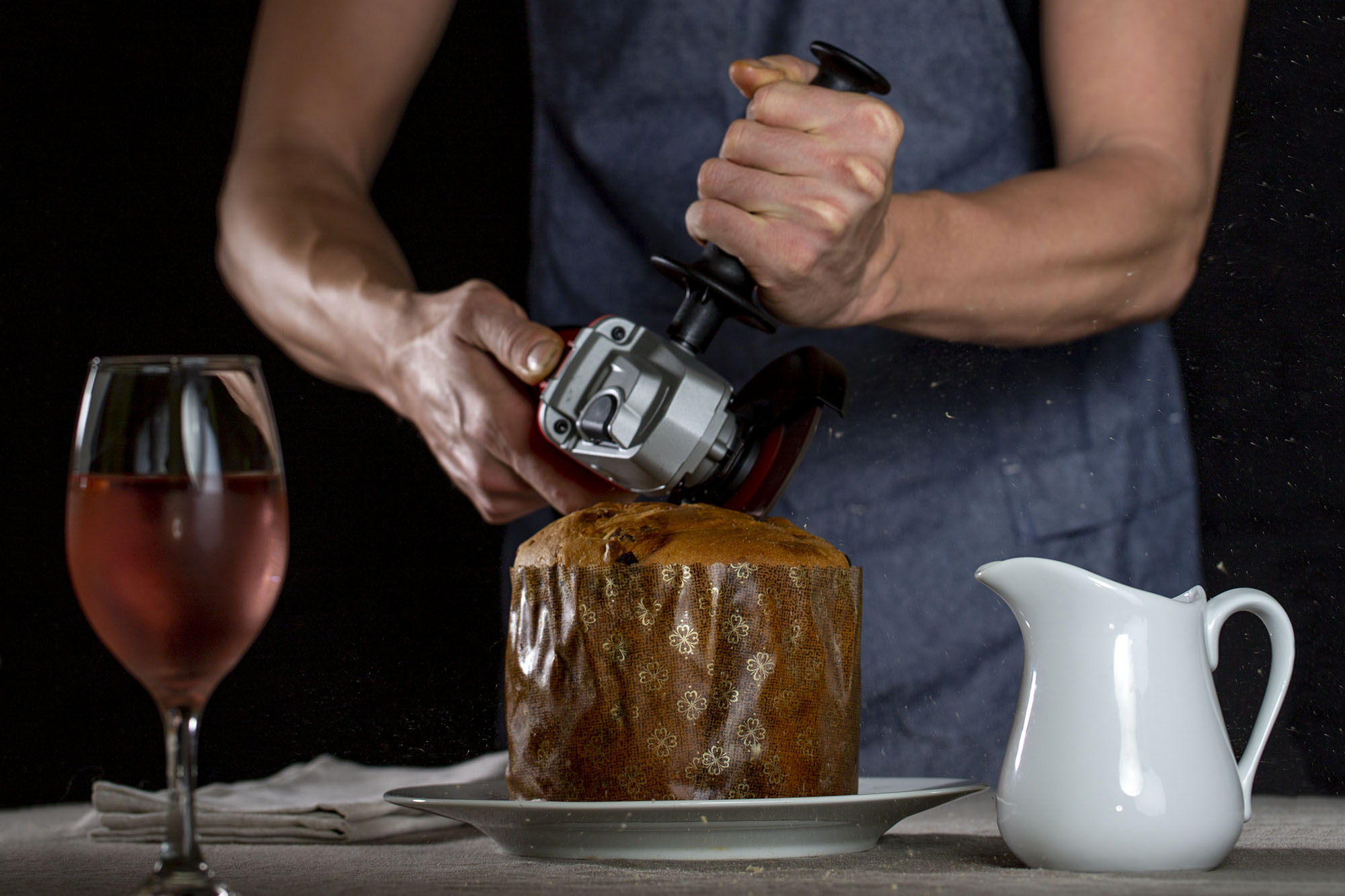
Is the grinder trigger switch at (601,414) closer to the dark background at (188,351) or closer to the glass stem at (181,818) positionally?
the glass stem at (181,818)

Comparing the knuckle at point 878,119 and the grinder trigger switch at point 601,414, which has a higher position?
the knuckle at point 878,119

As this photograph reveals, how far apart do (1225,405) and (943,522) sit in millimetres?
291

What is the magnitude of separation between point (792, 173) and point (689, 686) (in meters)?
0.43

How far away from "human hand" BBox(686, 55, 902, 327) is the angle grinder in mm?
19

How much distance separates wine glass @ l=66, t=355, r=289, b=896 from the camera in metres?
0.47

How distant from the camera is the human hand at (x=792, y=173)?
2.87ft

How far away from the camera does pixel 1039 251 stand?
41.6 inches

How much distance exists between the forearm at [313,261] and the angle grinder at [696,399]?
13.0 inches

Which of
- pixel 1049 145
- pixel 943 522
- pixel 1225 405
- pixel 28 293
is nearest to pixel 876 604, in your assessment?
pixel 943 522

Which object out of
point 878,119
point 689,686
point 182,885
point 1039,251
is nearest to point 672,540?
point 689,686

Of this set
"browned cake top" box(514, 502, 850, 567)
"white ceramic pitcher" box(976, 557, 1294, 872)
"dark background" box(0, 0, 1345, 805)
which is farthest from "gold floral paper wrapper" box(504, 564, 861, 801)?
"dark background" box(0, 0, 1345, 805)

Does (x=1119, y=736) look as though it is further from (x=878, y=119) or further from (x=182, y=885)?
(x=878, y=119)

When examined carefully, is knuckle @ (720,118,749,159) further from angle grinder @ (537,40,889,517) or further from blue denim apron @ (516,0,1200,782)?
blue denim apron @ (516,0,1200,782)

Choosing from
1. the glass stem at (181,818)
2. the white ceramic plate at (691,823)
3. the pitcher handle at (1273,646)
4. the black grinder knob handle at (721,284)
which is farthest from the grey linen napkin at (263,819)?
the pitcher handle at (1273,646)
